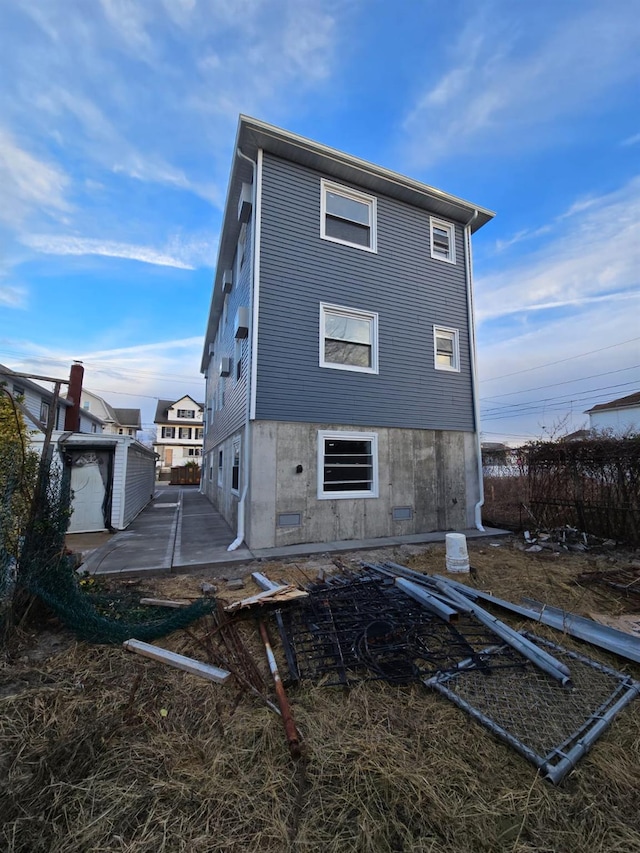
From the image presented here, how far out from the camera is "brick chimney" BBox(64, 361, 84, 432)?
1036 centimetres

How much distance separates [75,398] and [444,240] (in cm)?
1163

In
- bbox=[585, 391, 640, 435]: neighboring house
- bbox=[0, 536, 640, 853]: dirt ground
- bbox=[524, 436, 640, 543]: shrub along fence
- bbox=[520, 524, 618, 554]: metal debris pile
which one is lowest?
bbox=[0, 536, 640, 853]: dirt ground

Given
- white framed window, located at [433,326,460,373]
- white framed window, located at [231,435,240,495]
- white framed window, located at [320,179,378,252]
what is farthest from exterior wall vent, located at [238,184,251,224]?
white framed window, located at [433,326,460,373]

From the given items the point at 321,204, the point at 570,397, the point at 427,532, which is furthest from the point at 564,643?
the point at 570,397

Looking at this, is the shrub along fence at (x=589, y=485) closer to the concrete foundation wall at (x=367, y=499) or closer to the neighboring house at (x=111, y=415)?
the concrete foundation wall at (x=367, y=499)

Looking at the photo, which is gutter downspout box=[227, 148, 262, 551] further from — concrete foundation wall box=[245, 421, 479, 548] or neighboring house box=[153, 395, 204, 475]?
neighboring house box=[153, 395, 204, 475]

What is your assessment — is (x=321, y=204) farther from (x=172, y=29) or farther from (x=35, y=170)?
(x=35, y=170)

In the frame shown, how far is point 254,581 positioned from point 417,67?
10819 mm

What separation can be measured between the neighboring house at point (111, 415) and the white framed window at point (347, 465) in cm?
3111

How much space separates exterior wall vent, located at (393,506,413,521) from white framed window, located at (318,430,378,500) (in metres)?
0.68

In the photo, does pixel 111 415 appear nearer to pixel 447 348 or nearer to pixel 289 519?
pixel 289 519

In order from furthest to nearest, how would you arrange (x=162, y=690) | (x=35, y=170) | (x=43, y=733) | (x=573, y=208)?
(x=573, y=208), (x=35, y=170), (x=162, y=690), (x=43, y=733)

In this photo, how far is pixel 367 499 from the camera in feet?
25.3

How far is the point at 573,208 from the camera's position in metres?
10.6
